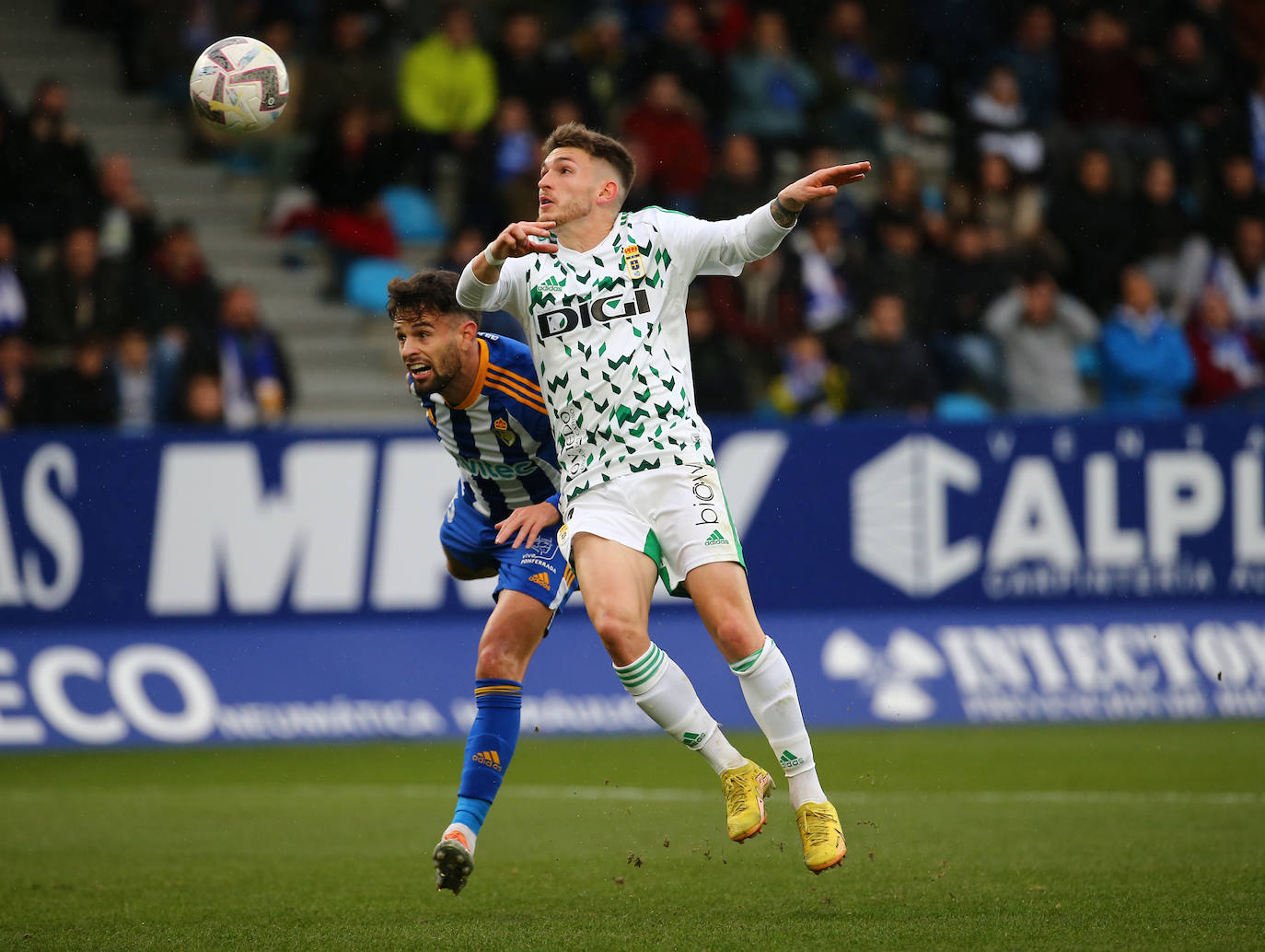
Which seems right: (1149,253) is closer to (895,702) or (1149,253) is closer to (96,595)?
(895,702)

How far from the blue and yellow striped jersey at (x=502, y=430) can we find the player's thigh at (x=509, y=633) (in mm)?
484

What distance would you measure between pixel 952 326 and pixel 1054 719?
13.9 ft

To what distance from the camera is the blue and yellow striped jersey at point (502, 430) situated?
7.09 m

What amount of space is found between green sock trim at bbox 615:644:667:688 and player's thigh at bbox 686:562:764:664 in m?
0.25

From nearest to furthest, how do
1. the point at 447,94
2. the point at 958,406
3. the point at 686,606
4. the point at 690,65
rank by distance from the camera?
the point at 686,606 → the point at 958,406 → the point at 447,94 → the point at 690,65

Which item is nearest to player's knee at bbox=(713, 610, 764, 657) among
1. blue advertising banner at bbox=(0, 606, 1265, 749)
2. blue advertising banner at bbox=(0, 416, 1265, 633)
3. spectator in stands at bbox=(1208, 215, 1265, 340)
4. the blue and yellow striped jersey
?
the blue and yellow striped jersey

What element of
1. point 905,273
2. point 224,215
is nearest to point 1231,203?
point 905,273

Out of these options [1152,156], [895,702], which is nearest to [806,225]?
[1152,156]

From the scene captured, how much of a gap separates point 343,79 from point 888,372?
596cm

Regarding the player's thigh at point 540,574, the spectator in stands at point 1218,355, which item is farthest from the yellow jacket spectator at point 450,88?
the player's thigh at point 540,574

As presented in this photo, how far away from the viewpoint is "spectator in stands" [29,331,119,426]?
506 inches

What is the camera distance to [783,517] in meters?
12.1

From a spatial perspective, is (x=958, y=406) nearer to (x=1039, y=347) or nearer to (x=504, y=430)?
(x=1039, y=347)

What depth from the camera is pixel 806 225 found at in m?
15.3
